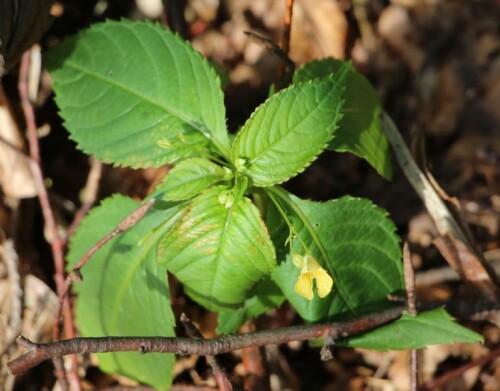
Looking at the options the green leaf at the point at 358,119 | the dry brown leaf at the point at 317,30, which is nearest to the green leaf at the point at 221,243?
the green leaf at the point at 358,119

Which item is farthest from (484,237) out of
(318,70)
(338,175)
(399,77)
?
(318,70)

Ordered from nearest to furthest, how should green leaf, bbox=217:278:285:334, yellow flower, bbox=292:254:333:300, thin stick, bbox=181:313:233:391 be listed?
yellow flower, bbox=292:254:333:300
thin stick, bbox=181:313:233:391
green leaf, bbox=217:278:285:334

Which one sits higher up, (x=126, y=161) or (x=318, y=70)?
(x=318, y=70)

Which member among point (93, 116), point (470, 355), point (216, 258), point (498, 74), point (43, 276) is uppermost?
point (93, 116)

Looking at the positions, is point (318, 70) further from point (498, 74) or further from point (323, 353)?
point (498, 74)

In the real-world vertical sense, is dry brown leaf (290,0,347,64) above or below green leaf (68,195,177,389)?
above

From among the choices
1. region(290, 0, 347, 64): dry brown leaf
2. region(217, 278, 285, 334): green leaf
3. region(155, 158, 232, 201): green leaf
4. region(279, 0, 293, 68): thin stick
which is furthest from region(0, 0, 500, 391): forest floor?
region(155, 158, 232, 201): green leaf

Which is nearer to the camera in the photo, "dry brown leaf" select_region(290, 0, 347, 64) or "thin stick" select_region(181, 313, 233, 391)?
"thin stick" select_region(181, 313, 233, 391)

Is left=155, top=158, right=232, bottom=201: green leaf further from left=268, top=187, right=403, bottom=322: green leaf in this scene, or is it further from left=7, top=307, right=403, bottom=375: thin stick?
left=7, top=307, right=403, bottom=375: thin stick

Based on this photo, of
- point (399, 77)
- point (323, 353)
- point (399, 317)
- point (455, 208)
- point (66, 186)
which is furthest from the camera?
point (399, 77)
